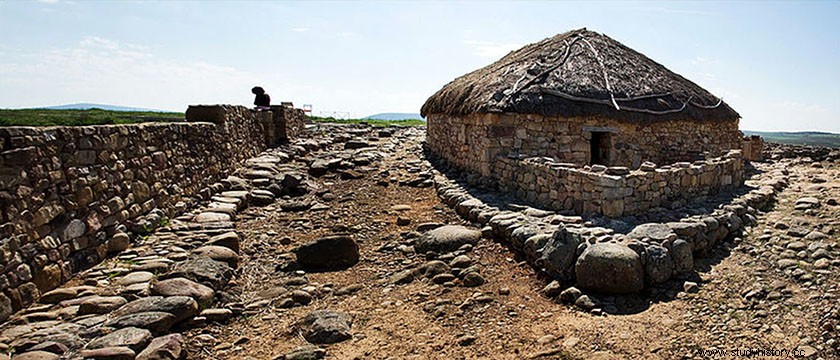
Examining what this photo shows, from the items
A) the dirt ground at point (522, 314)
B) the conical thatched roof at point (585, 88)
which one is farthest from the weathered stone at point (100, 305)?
the conical thatched roof at point (585, 88)

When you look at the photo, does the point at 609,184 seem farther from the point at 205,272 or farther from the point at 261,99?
the point at 261,99

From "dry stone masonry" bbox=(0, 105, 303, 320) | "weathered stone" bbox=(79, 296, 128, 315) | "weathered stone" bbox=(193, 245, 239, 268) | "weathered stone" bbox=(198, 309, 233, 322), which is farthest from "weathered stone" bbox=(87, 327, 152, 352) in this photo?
"weathered stone" bbox=(193, 245, 239, 268)

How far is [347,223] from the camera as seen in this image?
8.61m

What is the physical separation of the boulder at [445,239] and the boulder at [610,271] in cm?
194

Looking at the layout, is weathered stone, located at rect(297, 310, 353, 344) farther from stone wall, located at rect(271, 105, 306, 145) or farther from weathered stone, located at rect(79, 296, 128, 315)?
stone wall, located at rect(271, 105, 306, 145)

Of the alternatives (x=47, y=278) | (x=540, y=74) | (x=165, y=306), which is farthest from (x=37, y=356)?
(x=540, y=74)

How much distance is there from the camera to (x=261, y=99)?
1407 cm

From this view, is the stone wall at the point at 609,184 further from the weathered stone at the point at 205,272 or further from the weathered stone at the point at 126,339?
the weathered stone at the point at 126,339

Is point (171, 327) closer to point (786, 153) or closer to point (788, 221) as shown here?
point (788, 221)

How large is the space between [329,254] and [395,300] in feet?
5.06

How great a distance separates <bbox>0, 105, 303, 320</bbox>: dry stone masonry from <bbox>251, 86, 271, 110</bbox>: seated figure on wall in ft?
17.1

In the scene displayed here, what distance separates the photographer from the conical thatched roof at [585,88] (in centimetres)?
1049

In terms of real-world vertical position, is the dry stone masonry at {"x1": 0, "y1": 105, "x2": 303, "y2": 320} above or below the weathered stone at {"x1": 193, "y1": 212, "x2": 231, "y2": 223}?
above

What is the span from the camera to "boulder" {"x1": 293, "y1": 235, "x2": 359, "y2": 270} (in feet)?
21.7
